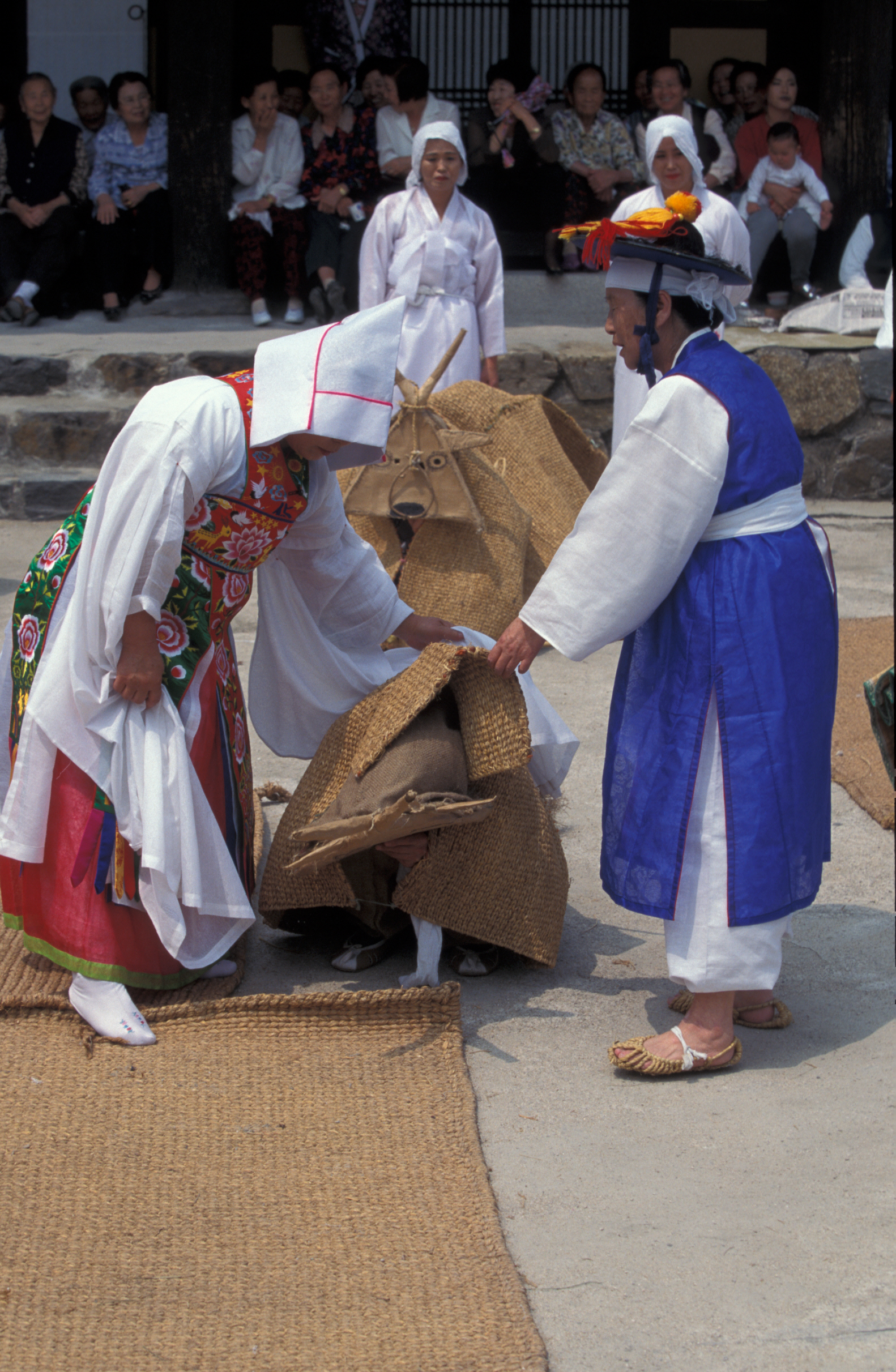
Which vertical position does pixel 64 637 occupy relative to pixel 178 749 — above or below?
above

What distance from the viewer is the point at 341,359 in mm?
2502

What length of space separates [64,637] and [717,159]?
6937mm

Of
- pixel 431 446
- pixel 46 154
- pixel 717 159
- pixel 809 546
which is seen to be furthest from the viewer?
pixel 717 159

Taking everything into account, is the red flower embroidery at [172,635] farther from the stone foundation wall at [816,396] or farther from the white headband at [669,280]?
the stone foundation wall at [816,396]

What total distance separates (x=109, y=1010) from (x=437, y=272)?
414 cm

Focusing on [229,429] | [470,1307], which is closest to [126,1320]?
[470,1307]

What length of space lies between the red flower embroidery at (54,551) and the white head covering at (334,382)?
0.42 meters

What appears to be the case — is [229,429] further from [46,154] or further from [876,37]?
[876,37]

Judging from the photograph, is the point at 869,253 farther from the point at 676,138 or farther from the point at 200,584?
the point at 200,584

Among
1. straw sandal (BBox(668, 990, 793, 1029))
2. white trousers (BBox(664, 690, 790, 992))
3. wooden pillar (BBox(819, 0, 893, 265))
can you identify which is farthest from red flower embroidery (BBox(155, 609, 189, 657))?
wooden pillar (BBox(819, 0, 893, 265))

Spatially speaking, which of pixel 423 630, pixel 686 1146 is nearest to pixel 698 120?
pixel 423 630

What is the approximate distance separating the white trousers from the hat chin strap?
23.9 inches

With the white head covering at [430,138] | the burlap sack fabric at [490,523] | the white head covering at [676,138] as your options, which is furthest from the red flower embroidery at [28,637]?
the white head covering at [676,138]

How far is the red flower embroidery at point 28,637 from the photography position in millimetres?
2699
